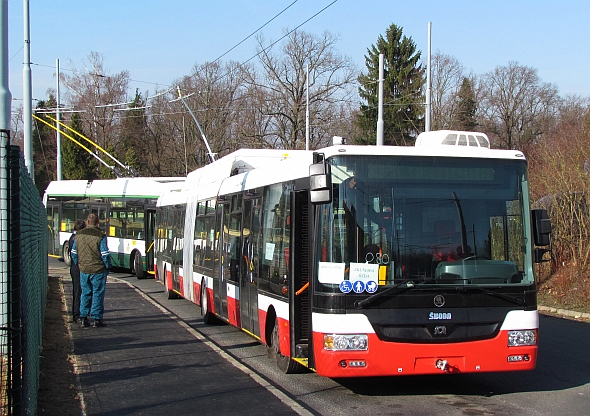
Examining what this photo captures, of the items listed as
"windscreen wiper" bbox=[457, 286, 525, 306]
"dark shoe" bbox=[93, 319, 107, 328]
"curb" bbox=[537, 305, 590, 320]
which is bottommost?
"curb" bbox=[537, 305, 590, 320]

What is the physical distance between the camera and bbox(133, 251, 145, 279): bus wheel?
25406mm

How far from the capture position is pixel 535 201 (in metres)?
19.8

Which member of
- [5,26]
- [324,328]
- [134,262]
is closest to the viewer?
[324,328]

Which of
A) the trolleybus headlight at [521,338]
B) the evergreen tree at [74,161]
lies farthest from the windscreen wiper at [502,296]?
the evergreen tree at [74,161]

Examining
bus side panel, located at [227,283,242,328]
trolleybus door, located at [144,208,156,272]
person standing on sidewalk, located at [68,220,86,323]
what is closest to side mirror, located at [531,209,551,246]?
bus side panel, located at [227,283,242,328]

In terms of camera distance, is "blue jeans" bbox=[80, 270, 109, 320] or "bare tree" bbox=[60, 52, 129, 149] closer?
"blue jeans" bbox=[80, 270, 109, 320]

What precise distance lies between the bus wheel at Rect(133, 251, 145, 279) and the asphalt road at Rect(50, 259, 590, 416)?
13.2 meters

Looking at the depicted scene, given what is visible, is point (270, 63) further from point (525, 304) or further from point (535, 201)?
point (525, 304)

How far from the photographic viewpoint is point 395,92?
52.7 m

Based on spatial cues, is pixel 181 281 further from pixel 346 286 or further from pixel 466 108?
pixel 466 108

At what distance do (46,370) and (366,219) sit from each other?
4261 mm

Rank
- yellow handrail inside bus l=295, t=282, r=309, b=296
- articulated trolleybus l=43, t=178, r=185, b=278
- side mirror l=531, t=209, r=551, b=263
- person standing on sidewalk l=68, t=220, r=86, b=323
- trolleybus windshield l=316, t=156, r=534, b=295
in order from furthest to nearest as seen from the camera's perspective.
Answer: articulated trolleybus l=43, t=178, r=185, b=278
person standing on sidewalk l=68, t=220, r=86, b=323
yellow handrail inside bus l=295, t=282, r=309, b=296
side mirror l=531, t=209, r=551, b=263
trolleybus windshield l=316, t=156, r=534, b=295

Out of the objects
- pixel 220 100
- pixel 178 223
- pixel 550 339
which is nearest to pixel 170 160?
pixel 220 100

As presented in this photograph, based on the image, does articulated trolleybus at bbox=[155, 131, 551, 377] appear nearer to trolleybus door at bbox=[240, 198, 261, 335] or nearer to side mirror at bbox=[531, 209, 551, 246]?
side mirror at bbox=[531, 209, 551, 246]
